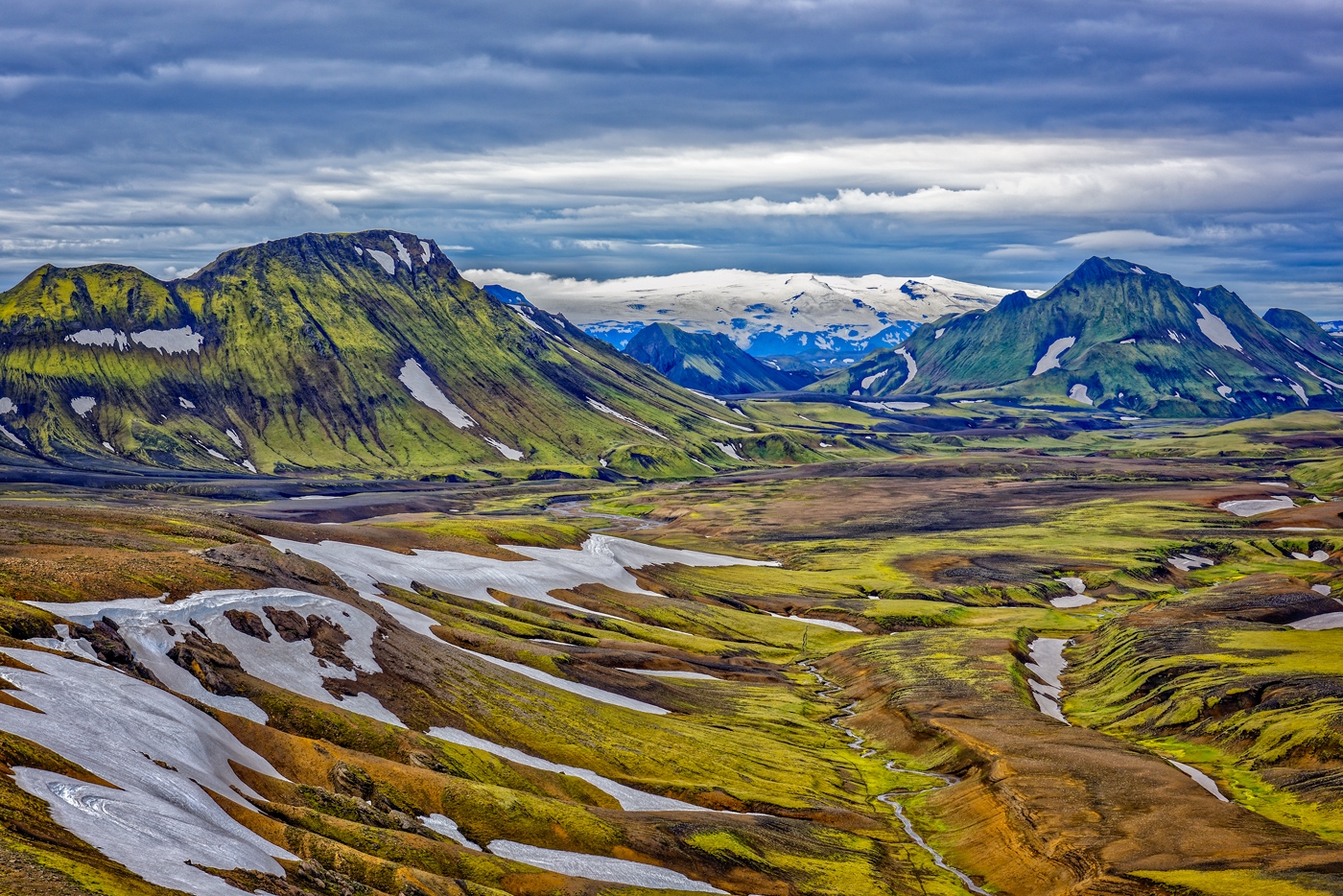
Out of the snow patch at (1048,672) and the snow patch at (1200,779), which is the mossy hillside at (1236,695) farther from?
the snow patch at (1048,672)

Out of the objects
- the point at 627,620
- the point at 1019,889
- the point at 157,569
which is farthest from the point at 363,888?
the point at 627,620

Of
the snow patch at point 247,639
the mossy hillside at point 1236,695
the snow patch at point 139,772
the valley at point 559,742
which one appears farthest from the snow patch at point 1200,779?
the snow patch at point 139,772

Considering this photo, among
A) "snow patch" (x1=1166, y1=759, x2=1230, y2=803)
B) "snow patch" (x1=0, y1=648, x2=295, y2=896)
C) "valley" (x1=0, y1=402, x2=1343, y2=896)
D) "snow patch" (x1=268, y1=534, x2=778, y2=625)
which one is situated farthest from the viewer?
"snow patch" (x1=268, y1=534, x2=778, y2=625)

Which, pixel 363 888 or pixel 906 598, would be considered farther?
pixel 906 598

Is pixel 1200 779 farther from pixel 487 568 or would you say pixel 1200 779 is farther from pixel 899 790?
pixel 487 568

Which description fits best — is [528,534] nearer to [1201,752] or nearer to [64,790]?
[1201,752]

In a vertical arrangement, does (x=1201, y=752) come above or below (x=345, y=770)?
below

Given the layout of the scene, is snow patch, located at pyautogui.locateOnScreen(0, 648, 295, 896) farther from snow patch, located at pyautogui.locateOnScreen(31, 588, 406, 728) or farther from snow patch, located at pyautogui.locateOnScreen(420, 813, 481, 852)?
snow patch, located at pyautogui.locateOnScreen(420, 813, 481, 852)

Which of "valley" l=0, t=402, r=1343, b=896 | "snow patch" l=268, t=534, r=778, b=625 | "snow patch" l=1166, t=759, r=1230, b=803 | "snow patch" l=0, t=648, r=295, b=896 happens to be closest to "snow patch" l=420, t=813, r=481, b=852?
"valley" l=0, t=402, r=1343, b=896
